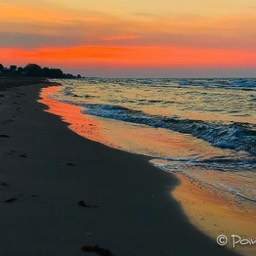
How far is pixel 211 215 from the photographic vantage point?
18.4 ft

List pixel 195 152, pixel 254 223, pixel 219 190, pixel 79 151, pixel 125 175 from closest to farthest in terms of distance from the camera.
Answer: pixel 254 223 < pixel 219 190 < pixel 125 175 < pixel 79 151 < pixel 195 152

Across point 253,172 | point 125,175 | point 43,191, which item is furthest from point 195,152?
point 43,191

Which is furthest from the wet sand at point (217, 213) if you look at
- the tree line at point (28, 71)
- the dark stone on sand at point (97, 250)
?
the tree line at point (28, 71)

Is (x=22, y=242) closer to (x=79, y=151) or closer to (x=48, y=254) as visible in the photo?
(x=48, y=254)

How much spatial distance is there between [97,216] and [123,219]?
32 cm

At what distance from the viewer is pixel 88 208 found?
5.36m
